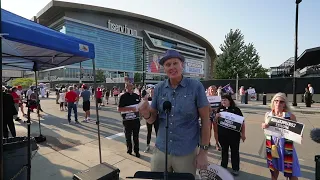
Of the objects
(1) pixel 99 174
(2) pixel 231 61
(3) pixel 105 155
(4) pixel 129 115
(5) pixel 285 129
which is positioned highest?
(2) pixel 231 61

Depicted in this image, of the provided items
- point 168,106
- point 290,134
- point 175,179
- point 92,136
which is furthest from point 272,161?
point 92,136

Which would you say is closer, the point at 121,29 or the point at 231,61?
the point at 231,61

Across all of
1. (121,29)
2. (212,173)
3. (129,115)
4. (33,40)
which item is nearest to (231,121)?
(212,173)

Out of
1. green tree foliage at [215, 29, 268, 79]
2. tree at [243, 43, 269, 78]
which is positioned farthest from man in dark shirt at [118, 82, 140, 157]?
tree at [243, 43, 269, 78]

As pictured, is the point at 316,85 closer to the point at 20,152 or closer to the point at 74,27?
the point at 20,152

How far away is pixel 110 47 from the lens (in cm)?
7894

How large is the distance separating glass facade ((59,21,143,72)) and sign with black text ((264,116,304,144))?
2723 inches

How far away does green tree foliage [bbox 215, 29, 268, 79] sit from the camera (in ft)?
A: 130

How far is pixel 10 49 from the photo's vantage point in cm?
387

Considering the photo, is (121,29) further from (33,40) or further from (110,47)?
(33,40)

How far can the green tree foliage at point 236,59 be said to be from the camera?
39594 millimetres

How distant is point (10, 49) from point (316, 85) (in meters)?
25.1

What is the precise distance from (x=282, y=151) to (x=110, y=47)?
80.5 metres

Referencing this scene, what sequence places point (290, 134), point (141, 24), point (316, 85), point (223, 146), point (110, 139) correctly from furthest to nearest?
point (141, 24), point (316, 85), point (110, 139), point (223, 146), point (290, 134)
